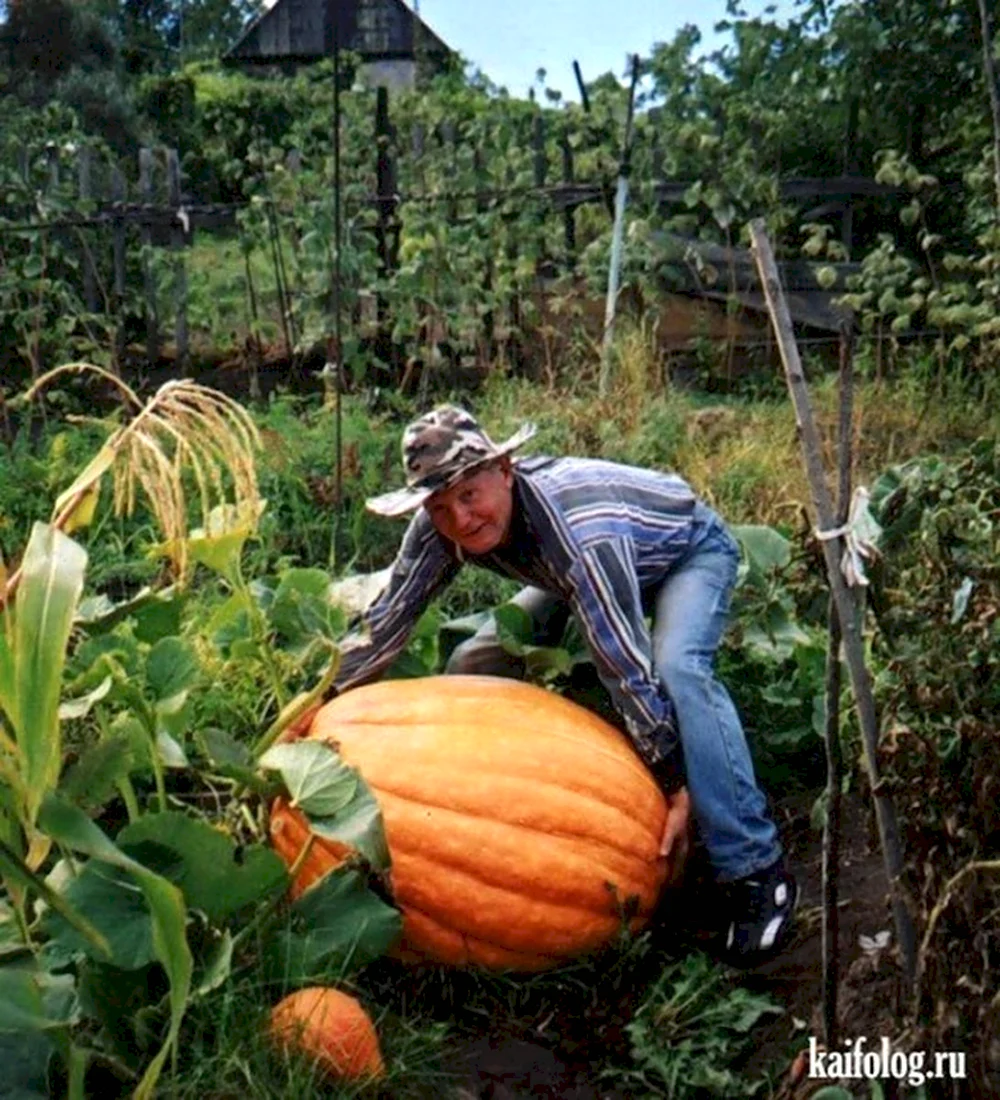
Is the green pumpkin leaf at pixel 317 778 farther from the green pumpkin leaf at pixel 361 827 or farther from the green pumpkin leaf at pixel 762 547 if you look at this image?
the green pumpkin leaf at pixel 762 547

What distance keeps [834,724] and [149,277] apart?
6141 millimetres

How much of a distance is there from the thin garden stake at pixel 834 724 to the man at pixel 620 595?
768 mm

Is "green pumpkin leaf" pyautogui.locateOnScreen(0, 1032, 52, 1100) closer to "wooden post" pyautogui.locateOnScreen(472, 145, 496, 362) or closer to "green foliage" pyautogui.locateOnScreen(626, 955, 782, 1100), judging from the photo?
"green foliage" pyautogui.locateOnScreen(626, 955, 782, 1100)

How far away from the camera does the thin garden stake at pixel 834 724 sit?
2.31 meters

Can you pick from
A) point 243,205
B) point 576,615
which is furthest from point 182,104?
point 576,615

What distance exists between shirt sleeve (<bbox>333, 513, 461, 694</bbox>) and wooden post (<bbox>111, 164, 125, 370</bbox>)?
13.7ft

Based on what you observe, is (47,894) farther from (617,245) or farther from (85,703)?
(617,245)

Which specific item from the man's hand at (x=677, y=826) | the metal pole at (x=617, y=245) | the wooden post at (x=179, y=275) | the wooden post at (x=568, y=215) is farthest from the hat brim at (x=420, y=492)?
the wooden post at (x=568, y=215)

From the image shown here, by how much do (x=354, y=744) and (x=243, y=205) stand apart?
16.8ft

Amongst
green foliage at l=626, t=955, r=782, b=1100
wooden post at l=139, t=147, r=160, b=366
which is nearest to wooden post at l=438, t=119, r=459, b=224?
wooden post at l=139, t=147, r=160, b=366

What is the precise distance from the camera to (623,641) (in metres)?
3.47

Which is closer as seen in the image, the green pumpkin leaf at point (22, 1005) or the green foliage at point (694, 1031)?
the green pumpkin leaf at point (22, 1005)

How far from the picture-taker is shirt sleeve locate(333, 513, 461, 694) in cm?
372

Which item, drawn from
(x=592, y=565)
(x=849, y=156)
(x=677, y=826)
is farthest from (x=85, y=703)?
(x=849, y=156)
